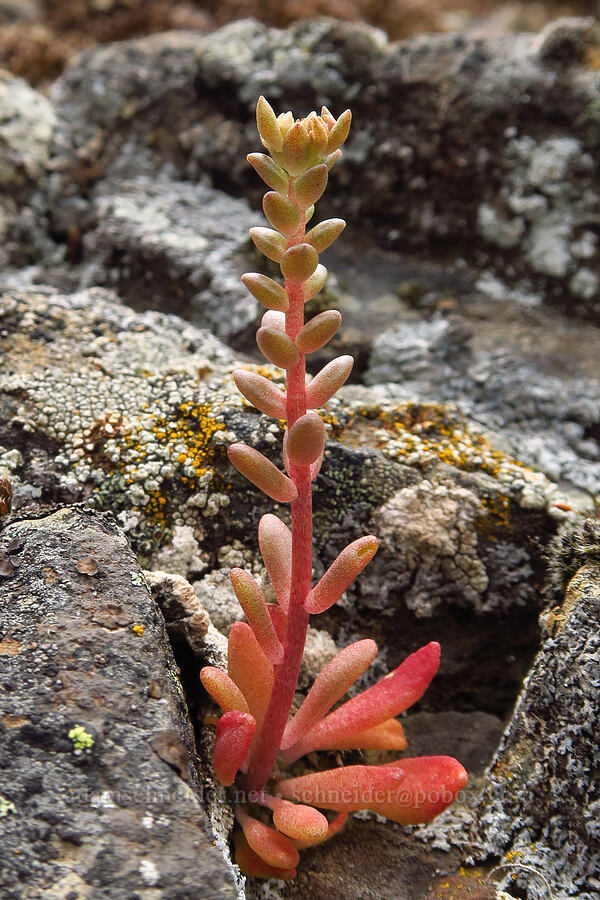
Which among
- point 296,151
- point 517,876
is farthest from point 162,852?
point 296,151

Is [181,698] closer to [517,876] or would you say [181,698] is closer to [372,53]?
[517,876]

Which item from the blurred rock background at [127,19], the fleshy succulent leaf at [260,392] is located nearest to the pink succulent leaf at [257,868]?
the fleshy succulent leaf at [260,392]

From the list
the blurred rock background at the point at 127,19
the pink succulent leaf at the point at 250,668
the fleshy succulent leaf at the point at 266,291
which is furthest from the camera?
the blurred rock background at the point at 127,19

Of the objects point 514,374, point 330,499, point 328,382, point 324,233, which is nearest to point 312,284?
point 324,233

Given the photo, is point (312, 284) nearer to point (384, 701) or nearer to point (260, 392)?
point (260, 392)

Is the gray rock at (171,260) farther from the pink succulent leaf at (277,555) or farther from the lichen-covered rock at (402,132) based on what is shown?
the pink succulent leaf at (277,555)
